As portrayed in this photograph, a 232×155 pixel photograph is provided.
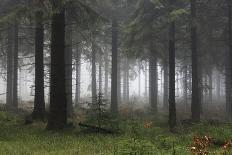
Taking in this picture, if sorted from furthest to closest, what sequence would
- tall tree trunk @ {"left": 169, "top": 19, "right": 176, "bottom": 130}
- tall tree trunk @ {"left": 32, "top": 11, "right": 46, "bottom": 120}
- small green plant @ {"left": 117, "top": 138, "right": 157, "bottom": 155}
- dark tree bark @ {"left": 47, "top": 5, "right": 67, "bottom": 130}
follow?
tall tree trunk @ {"left": 169, "top": 19, "right": 176, "bottom": 130}
tall tree trunk @ {"left": 32, "top": 11, "right": 46, "bottom": 120}
dark tree bark @ {"left": 47, "top": 5, "right": 67, "bottom": 130}
small green plant @ {"left": 117, "top": 138, "right": 157, "bottom": 155}

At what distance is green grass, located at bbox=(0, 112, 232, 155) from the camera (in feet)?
31.7

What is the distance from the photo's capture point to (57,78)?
14742mm

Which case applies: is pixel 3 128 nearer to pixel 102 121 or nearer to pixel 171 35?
pixel 102 121

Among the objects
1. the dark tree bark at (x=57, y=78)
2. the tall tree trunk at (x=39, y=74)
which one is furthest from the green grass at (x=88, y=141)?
the tall tree trunk at (x=39, y=74)

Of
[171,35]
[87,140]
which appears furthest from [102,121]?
[171,35]

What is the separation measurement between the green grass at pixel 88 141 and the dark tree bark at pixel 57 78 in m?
0.67

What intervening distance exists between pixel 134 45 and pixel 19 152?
1593 centimetres

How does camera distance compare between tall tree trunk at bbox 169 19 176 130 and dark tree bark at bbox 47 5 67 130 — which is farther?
tall tree trunk at bbox 169 19 176 130

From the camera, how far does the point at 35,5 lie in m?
14.6

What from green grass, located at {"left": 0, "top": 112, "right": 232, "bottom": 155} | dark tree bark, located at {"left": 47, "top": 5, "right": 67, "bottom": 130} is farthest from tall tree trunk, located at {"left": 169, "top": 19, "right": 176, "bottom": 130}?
dark tree bark, located at {"left": 47, "top": 5, "right": 67, "bottom": 130}

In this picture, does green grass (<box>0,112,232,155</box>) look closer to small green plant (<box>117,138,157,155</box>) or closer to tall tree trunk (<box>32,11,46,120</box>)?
small green plant (<box>117,138,157,155</box>)

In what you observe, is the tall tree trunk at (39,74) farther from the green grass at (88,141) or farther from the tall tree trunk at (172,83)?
the tall tree trunk at (172,83)

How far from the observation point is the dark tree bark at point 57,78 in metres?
14.6

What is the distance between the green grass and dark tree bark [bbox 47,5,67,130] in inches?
26.5
